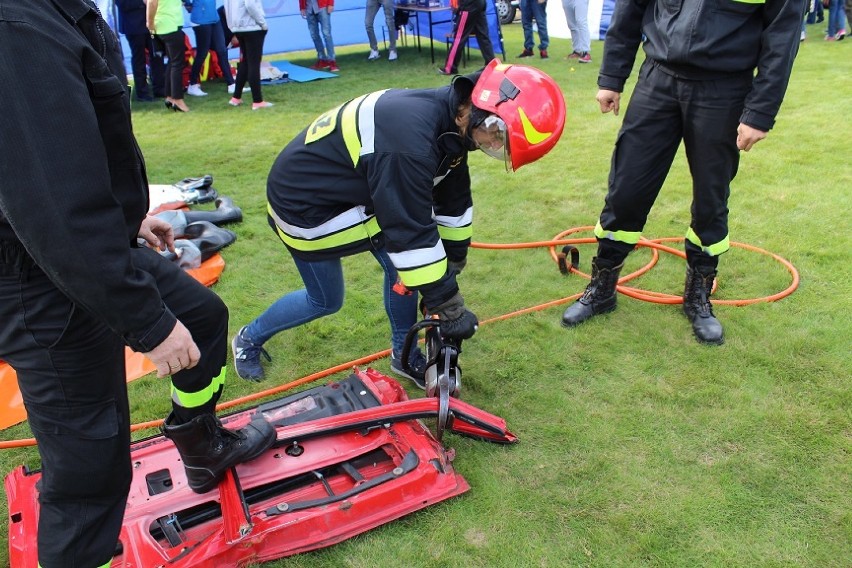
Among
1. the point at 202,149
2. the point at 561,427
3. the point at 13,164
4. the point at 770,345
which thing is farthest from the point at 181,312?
the point at 202,149

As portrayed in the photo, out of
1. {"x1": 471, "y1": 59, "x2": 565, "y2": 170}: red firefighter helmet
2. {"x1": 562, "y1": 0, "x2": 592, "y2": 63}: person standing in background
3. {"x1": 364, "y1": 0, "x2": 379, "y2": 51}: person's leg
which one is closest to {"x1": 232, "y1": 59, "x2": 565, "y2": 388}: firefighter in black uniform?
{"x1": 471, "y1": 59, "x2": 565, "y2": 170}: red firefighter helmet

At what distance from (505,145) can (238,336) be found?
201cm

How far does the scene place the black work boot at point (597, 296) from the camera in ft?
14.1

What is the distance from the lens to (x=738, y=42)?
342 cm

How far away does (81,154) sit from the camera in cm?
159

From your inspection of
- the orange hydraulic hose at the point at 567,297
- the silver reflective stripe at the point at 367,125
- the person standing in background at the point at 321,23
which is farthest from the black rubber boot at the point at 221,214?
the person standing in background at the point at 321,23

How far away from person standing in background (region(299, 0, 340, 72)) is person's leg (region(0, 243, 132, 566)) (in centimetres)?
1225

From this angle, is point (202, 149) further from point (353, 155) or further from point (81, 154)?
point (81, 154)

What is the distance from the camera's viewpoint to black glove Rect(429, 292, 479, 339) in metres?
3.05

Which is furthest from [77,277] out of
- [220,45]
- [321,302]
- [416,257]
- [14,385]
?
[220,45]

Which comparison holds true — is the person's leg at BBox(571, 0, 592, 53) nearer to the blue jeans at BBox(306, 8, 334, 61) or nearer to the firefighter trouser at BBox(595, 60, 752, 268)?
the blue jeans at BBox(306, 8, 334, 61)

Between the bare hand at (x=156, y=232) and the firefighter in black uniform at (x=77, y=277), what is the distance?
1.23 ft

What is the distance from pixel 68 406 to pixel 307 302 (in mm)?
1751

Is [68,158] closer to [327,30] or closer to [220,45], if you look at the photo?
[220,45]
